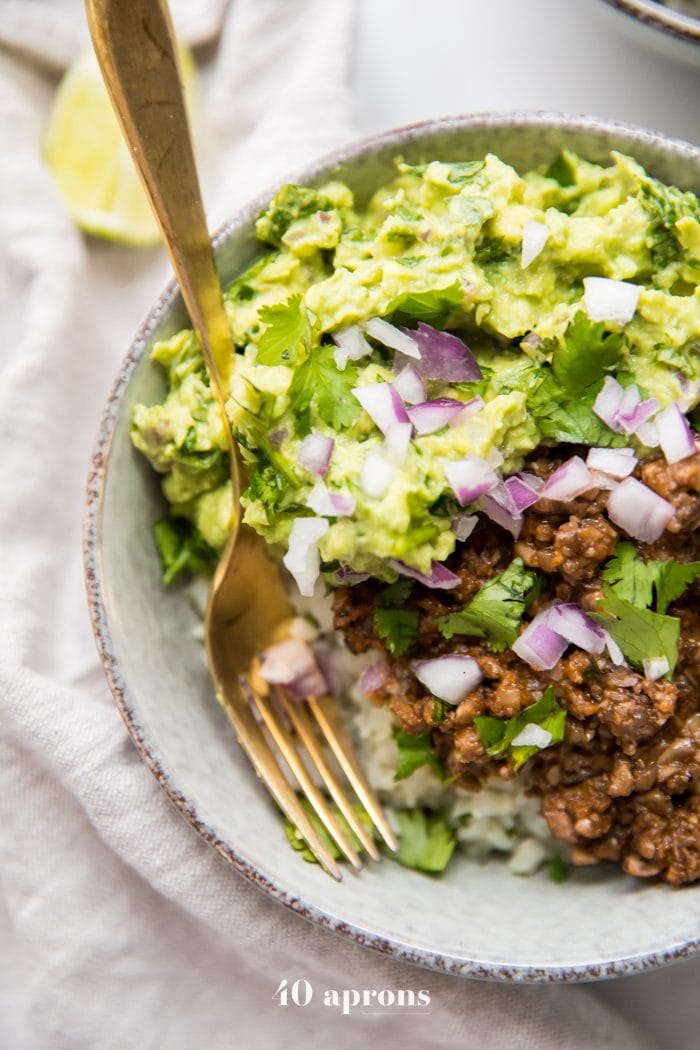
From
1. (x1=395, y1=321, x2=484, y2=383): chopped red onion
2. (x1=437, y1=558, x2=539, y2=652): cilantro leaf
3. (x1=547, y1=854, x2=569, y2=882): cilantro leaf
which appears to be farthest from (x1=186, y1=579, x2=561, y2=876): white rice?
(x1=395, y1=321, x2=484, y2=383): chopped red onion

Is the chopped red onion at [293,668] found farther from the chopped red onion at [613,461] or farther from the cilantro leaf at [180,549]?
the chopped red onion at [613,461]

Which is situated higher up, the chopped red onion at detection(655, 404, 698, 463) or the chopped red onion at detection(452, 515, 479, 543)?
the chopped red onion at detection(655, 404, 698, 463)

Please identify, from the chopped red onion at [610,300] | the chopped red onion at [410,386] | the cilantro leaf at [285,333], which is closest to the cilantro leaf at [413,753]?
the chopped red onion at [410,386]

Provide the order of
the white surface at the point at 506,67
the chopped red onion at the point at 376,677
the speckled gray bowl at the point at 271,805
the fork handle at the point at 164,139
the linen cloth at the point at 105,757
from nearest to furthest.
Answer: the fork handle at the point at 164,139, the speckled gray bowl at the point at 271,805, the chopped red onion at the point at 376,677, the linen cloth at the point at 105,757, the white surface at the point at 506,67

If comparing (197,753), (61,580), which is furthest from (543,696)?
(61,580)

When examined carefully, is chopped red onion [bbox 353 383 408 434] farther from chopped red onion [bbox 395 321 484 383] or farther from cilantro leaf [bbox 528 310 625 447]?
cilantro leaf [bbox 528 310 625 447]

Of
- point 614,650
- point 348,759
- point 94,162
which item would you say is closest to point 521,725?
point 614,650

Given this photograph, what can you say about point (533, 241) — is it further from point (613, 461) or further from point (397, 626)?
point (397, 626)
